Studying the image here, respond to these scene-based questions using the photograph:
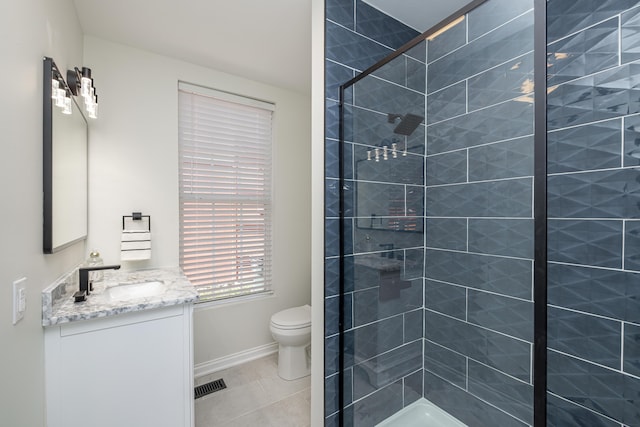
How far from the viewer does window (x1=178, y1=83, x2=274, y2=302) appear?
2447mm

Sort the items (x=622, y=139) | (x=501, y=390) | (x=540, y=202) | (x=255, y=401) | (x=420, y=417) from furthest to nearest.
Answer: (x=255, y=401) → (x=420, y=417) → (x=501, y=390) → (x=622, y=139) → (x=540, y=202)

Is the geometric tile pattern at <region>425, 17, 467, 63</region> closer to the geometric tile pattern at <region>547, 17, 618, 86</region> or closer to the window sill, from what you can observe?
the geometric tile pattern at <region>547, 17, 618, 86</region>

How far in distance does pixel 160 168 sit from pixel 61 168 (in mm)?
898

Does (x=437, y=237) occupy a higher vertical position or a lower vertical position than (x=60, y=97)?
lower

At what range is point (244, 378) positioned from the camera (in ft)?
7.63

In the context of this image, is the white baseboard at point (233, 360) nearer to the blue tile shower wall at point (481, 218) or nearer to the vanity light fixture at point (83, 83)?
the blue tile shower wall at point (481, 218)

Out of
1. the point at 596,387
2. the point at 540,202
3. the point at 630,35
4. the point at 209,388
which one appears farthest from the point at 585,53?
the point at 209,388

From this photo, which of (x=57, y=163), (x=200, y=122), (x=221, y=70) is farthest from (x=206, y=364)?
(x=221, y=70)

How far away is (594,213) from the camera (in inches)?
51.1

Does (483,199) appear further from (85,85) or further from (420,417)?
(85,85)

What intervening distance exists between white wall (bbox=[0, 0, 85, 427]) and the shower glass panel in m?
1.33

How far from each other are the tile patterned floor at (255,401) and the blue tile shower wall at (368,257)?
1.54 ft

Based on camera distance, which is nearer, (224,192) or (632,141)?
(632,141)

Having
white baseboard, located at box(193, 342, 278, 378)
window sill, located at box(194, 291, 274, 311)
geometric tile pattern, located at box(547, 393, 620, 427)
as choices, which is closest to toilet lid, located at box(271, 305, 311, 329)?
window sill, located at box(194, 291, 274, 311)
